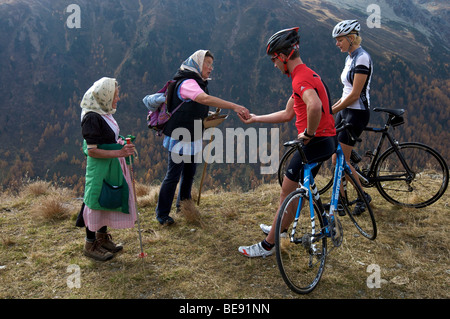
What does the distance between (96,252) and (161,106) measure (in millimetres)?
2226

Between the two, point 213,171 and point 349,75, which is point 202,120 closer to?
point 349,75

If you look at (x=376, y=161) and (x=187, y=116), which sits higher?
(x=187, y=116)

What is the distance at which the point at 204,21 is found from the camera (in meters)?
149

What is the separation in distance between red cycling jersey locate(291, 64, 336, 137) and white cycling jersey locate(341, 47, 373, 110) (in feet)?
4.62

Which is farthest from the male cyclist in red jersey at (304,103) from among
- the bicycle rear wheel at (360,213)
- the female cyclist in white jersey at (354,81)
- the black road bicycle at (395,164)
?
the black road bicycle at (395,164)

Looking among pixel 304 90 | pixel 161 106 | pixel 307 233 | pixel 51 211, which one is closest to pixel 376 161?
pixel 307 233

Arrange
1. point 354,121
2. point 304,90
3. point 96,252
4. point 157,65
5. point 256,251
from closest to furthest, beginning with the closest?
point 304,90
point 256,251
point 96,252
point 354,121
point 157,65

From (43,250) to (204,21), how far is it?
159259mm

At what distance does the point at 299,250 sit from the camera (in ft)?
13.3

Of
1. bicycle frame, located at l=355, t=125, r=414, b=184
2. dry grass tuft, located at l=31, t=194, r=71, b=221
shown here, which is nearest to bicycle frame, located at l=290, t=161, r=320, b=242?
bicycle frame, located at l=355, t=125, r=414, b=184

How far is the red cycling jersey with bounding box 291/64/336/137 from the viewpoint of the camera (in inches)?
123

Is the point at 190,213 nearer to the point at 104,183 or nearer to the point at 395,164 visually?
the point at 104,183

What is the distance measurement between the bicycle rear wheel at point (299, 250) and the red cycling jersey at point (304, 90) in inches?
29.2

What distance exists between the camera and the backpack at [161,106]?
454 cm
